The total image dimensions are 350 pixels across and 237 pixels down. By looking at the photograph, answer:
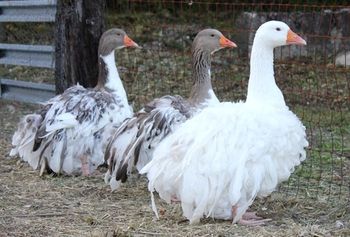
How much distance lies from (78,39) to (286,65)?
4.21 m

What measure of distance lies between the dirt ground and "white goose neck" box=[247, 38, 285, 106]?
979mm

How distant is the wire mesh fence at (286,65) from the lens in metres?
8.02

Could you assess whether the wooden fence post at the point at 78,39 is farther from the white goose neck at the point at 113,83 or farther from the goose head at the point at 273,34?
the goose head at the point at 273,34

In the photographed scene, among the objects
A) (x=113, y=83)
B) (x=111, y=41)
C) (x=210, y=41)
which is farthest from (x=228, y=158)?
(x=111, y=41)

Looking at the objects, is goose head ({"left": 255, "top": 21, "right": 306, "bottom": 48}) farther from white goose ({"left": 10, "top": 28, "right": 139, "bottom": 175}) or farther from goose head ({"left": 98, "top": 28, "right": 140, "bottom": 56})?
goose head ({"left": 98, "top": 28, "right": 140, "bottom": 56})

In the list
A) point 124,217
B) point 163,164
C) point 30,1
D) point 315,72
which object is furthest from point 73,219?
point 315,72

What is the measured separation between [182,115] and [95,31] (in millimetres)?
2587

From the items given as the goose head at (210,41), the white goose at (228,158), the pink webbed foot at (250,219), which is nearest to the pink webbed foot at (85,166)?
the goose head at (210,41)

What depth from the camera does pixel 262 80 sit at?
6035 millimetres

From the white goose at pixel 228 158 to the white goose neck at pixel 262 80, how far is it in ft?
0.12

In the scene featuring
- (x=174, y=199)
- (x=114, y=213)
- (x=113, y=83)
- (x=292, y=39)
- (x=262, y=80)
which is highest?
(x=292, y=39)

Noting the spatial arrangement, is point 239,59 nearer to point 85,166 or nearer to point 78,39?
point 78,39

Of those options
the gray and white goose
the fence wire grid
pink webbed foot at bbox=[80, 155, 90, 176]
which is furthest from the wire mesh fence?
pink webbed foot at bbox=[80, 155, 90, 176]

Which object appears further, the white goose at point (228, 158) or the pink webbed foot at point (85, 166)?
the pink webbed foot at point (85, 166)
